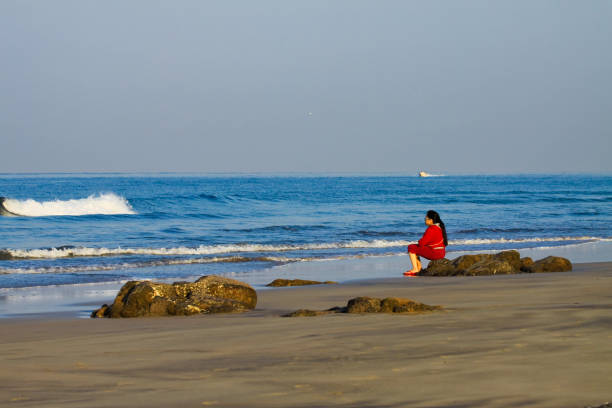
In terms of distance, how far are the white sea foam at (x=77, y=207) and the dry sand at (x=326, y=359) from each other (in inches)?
1507

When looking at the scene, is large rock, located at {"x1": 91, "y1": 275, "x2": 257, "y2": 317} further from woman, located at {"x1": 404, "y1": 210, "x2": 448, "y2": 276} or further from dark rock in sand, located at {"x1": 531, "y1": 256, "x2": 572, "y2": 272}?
dark rock in sand, located at {"x1": 531, "y1": 256, "x2": 572, "y2": 272}

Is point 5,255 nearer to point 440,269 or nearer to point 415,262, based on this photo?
point 415,262

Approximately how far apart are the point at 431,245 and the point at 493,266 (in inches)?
51.5

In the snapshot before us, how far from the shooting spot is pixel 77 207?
47.5 metres

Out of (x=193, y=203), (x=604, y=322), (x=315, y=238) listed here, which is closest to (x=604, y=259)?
(x=315, y=238)

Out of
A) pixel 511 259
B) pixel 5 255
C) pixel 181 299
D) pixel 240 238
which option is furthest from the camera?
pixel 240 238

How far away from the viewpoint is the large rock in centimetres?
932

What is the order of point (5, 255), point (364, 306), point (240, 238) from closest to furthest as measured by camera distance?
1. point (364, 306)
2. point (5, 255)
3. point (240, 238)

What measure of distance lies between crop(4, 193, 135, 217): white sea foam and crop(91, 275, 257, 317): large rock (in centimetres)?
3623

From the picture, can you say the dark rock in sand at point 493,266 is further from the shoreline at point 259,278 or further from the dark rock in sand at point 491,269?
the shoreline at point 259,278

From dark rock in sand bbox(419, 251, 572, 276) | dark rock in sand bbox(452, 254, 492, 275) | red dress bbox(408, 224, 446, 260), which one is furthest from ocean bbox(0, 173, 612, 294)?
dark rock in sand bbox(452, 254, 492, 275)

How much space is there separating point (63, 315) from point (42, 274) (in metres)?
6.74

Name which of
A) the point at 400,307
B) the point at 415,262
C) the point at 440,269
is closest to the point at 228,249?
the point at 415,262

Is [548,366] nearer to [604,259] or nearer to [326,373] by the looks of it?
[326,373]
